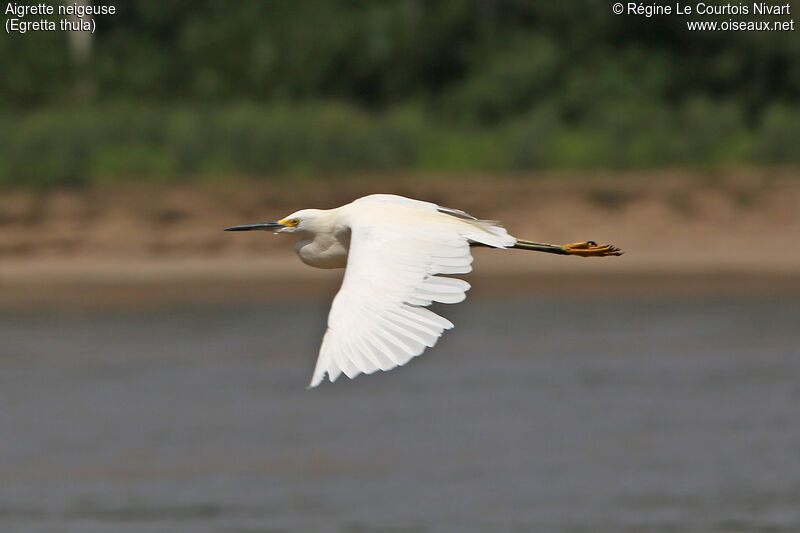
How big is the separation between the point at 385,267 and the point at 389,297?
210mm

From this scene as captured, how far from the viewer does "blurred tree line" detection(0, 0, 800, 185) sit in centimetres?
2484

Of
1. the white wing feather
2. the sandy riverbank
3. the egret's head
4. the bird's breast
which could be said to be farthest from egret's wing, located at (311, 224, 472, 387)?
the sandy riverbank

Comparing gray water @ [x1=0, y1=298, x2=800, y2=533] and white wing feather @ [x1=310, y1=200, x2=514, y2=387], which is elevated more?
white wing feather @ [x1=310, y1=200, x2=514, y2=387]

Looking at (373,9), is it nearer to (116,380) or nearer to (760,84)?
(760,84)

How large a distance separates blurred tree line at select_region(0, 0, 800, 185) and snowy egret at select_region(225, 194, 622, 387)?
17956 mm

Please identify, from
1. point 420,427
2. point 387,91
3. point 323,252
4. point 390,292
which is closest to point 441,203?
point 387,91

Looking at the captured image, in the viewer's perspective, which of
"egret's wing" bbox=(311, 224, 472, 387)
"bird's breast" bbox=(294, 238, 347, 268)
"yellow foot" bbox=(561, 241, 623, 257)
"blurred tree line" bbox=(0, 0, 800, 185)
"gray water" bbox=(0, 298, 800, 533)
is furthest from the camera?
"blurred tree line" bbox=(0, 0, 800, 185)

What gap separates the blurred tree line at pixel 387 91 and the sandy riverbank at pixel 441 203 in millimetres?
820

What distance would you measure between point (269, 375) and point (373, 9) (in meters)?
14.3

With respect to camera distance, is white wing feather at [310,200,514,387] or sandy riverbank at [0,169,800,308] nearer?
white wing feather at [310,200,514,387]

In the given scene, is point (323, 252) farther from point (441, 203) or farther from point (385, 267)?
point (441, 203)

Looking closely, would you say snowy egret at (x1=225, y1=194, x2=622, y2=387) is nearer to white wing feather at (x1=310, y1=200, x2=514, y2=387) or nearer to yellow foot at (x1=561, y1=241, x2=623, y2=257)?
white wing feather at (x1=310, y1=200, x2=514, y2=387)

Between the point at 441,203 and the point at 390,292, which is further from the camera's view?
the point at 441,203

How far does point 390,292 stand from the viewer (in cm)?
562
